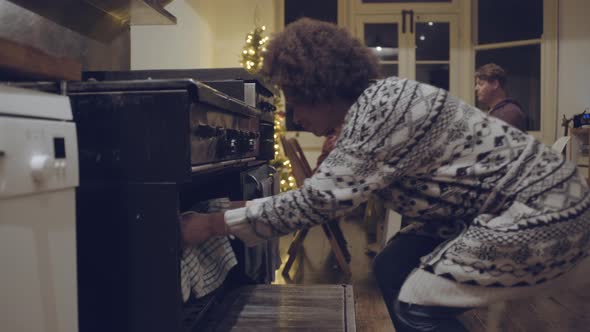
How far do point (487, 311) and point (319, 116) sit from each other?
1.75m

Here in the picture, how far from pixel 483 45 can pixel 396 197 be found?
221 inches

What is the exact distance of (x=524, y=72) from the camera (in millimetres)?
6320

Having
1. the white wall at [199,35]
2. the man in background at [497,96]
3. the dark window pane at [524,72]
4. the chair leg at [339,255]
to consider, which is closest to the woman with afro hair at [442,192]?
the chair leg at [339,255]

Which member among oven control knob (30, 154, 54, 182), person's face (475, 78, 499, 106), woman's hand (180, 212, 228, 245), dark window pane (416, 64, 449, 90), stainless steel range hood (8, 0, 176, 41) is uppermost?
dark window pane (416, 64, 449, 90)

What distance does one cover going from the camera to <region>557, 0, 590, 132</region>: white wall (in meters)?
5.87

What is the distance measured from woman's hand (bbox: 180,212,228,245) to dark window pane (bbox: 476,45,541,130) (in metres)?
5.70

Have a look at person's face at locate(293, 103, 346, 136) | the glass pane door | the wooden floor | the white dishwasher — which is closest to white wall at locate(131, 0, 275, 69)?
the glass pane door

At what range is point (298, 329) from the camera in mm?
1411

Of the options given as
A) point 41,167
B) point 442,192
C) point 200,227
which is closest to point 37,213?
point 41,167

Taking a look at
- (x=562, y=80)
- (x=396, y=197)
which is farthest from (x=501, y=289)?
(x=562, y=80)

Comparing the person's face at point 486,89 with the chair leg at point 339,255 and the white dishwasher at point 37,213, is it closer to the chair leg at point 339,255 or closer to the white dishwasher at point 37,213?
the chair leg at point 339,255

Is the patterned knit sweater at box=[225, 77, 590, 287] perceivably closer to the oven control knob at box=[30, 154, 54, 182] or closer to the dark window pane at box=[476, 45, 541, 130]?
the oven control knob at box=[30, 154, 54, 182]

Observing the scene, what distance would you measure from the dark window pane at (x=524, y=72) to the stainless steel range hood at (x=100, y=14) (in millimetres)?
4897

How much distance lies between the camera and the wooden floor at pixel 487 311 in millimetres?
2459
